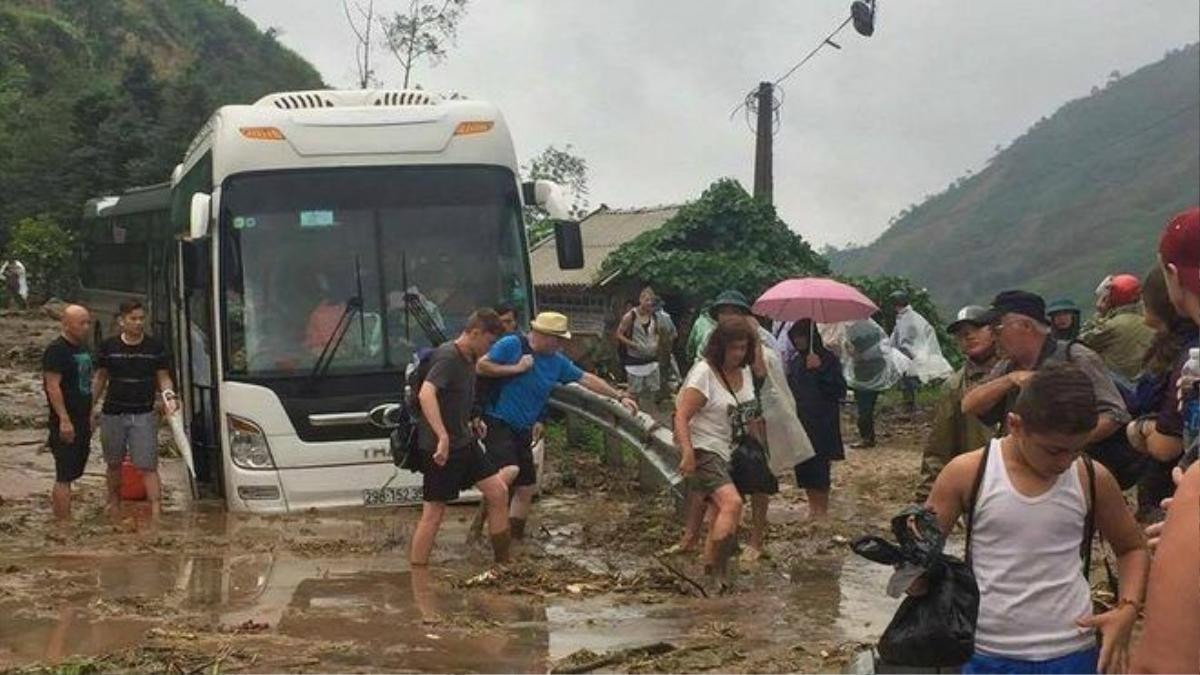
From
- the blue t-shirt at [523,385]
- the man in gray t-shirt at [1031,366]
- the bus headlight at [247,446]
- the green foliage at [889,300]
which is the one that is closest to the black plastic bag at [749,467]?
the blue t-shirt at [523,385]

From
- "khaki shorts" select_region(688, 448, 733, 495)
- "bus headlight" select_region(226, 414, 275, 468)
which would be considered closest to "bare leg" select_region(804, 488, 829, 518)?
"khaki shorts" select_region(688, 448, 733, 495)

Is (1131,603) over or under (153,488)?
over

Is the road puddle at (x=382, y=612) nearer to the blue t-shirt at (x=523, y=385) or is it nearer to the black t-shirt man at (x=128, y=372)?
the blue t-shirt at (x=523, y=385)

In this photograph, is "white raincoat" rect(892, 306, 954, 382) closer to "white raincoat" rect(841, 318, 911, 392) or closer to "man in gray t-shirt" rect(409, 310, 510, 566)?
"white raincoat" rect(841, 318, 911, 392)

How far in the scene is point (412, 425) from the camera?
1006cm

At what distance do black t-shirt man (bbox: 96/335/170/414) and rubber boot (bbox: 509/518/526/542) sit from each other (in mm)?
3255

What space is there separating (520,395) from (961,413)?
393cm

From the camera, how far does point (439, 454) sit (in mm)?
9688

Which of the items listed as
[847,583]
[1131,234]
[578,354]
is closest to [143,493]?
[847,583]

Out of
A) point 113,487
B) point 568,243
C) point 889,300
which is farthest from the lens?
point 889,300

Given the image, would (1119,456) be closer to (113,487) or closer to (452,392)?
(452,392)

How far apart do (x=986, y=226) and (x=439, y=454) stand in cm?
11395

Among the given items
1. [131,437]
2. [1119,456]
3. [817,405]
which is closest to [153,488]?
[131,437]

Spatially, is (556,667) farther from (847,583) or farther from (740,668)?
(847,583)
